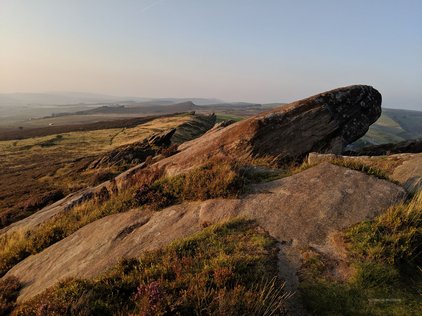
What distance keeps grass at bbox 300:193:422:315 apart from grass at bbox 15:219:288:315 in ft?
2.91

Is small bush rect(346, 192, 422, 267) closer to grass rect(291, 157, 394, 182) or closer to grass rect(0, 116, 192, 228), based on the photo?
grass rect(291, 157, 394, 182)

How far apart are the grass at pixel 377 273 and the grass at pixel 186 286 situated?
2.91 feet

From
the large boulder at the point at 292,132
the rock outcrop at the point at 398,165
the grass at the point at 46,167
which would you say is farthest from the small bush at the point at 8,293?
the grass at the point at 46,167

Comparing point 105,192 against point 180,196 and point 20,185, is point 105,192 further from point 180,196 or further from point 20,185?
point 20,185

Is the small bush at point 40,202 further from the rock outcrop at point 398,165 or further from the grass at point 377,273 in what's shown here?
the grass at point 377,273

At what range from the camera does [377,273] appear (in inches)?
290

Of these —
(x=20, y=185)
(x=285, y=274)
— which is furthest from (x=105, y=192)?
(x=20, y=185)

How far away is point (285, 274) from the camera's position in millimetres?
7555

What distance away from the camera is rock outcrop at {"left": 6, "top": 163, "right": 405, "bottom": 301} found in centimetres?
939

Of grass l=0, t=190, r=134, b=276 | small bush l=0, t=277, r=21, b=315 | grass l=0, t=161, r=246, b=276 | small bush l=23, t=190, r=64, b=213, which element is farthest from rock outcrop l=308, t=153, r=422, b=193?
small bush l=23, t=190, r=64, b=213

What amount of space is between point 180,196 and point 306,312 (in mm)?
6838

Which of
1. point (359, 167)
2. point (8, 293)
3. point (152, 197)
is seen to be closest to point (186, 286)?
point (8, 293)

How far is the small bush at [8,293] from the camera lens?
8461mm

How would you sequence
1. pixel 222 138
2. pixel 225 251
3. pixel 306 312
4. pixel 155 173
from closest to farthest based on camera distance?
pixel 306 312, pixel 225 251, pixel 155 173, pixel 222 138
